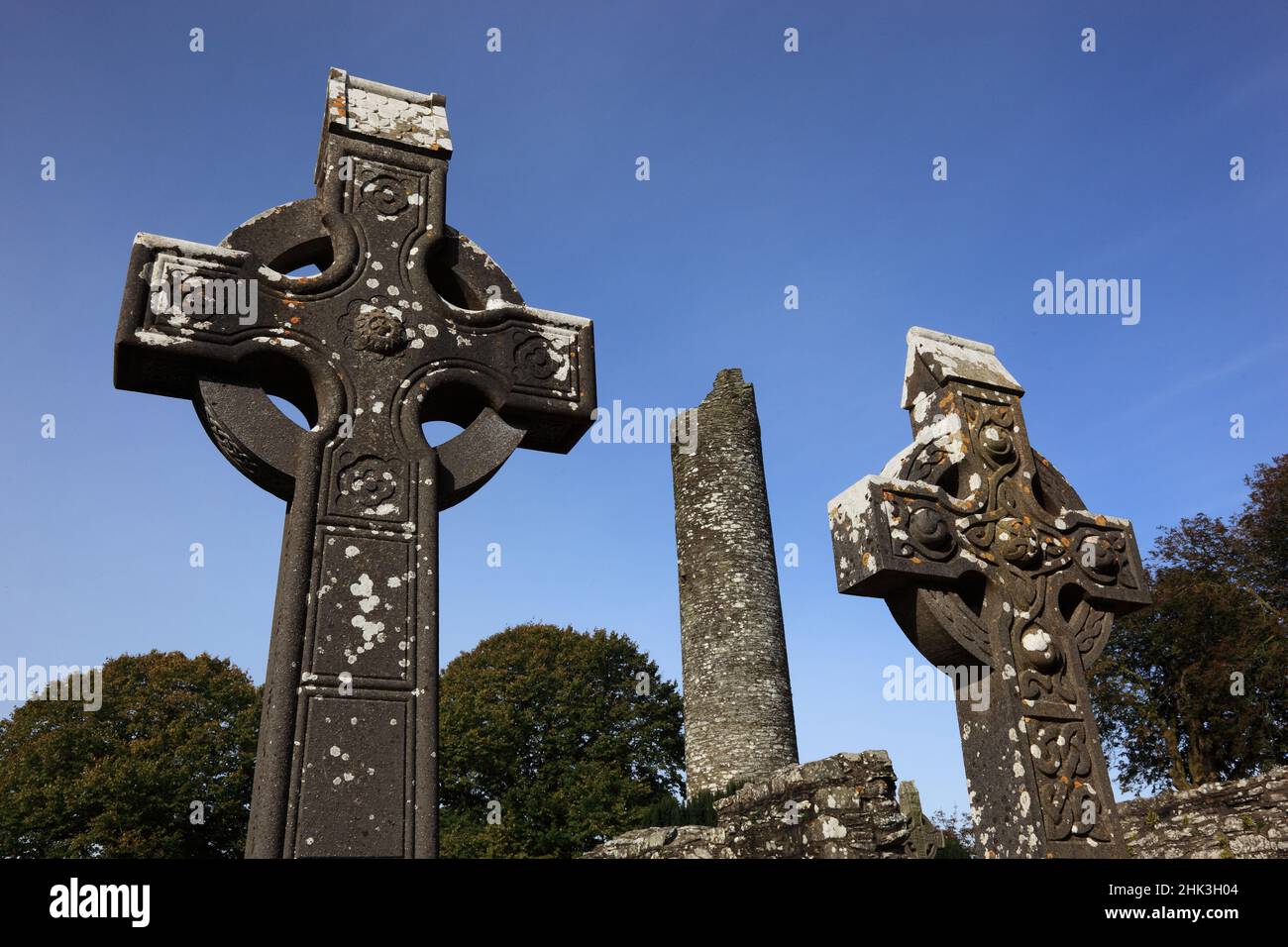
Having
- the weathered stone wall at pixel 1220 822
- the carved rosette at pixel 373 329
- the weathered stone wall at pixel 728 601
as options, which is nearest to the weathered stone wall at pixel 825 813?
the weathered stone wall at pixel 1220 822

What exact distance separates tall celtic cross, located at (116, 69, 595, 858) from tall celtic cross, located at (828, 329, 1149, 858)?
1.63 meters

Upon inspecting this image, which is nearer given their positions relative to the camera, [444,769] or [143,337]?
[143,337]

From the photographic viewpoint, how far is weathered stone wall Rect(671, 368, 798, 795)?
23672 millimetres

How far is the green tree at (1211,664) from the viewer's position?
20953 mm

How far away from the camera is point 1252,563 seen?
22875 millimetres

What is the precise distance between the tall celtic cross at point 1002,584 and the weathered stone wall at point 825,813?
4.75m

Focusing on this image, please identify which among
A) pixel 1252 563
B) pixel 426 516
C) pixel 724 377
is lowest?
pixel 426 516

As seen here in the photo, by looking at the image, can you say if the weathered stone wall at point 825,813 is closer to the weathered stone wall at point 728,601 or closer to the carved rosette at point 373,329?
the carved rosette at point 373,329

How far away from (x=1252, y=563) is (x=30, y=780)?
31681 millimetres

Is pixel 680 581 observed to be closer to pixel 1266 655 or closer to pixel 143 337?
pixel 1266 655

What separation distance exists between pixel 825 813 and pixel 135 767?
880 inches

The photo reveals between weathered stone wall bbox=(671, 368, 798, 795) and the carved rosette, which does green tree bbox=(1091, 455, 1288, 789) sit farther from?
the carved rosette

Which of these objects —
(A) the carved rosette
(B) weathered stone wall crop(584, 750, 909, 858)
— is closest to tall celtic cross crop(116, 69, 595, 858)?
(A) the carved rosette
